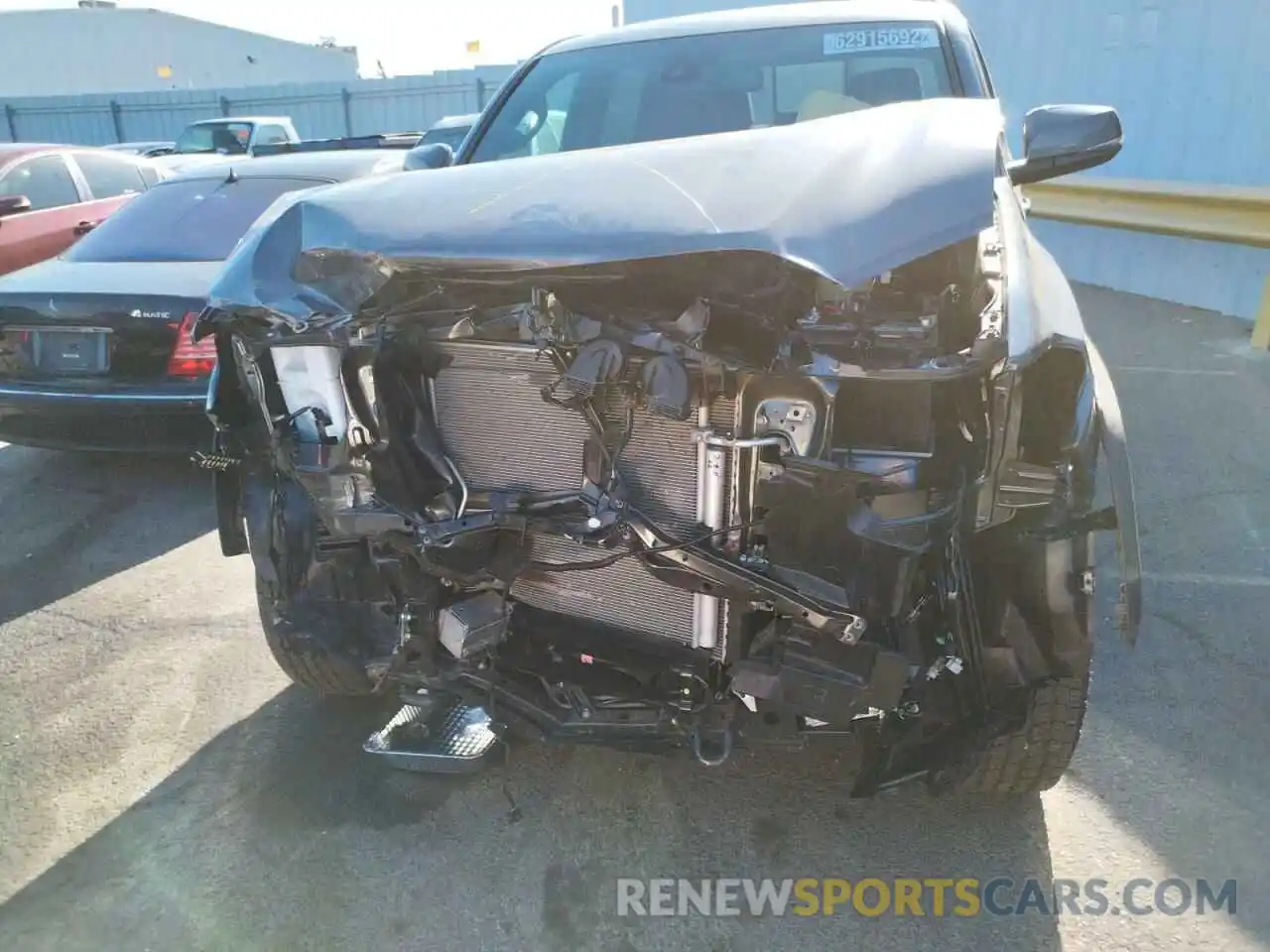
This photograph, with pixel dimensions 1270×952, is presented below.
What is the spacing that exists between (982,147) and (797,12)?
74.2 inches

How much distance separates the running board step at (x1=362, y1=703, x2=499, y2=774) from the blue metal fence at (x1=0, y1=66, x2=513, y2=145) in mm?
18268

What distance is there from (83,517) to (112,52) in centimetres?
3997

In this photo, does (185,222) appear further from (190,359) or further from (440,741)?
(440,741)

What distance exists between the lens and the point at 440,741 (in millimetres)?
2576

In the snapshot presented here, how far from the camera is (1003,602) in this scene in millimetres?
2129

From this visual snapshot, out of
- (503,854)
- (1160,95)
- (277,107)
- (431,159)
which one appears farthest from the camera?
(277,107)

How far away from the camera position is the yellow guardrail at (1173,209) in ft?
22.0

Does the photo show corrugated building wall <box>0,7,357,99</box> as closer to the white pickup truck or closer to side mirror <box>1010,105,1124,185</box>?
the white pickup truck

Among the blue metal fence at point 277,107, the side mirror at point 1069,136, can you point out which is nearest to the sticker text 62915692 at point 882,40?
the side mirror at point 1069,136

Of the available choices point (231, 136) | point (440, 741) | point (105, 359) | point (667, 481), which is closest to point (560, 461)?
point (667, 481)

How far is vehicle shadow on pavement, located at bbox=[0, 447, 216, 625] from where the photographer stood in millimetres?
4062

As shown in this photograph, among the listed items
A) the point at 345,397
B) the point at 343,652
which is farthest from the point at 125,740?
the point at 345,397

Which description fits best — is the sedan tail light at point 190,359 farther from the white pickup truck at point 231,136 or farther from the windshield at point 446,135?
the white pickup truck at point 231,136

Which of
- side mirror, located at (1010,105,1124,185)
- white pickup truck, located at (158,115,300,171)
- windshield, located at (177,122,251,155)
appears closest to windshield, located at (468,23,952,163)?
side mirror, located at (1010,105,1124,185)
